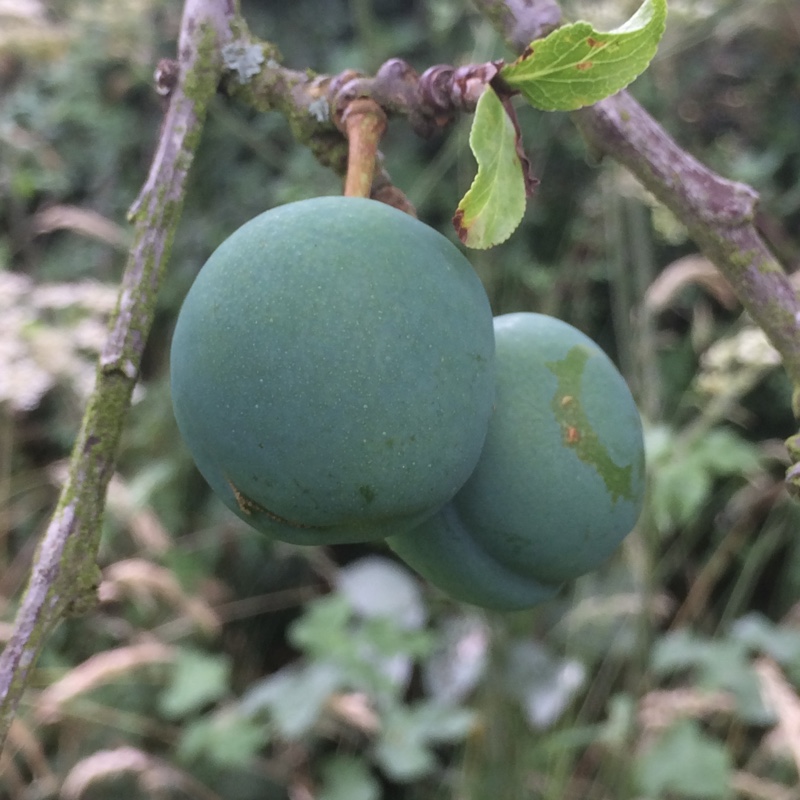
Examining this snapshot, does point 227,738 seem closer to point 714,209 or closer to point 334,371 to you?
point 334,371

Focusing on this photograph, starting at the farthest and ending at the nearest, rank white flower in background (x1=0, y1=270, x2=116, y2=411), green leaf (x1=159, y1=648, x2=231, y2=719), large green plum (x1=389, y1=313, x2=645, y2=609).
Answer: white flower in background (x1=0, y1=270, x2=116, y2=411), green leaf (x1=159, y1=648, x2=231, y2=719), large green plum (x1=389, y1=313, x2=645, y2=609)

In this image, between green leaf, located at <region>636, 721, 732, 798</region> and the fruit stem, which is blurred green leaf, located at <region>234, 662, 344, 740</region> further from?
the fruit stem

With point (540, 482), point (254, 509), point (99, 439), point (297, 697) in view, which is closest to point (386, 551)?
point (297, 697)

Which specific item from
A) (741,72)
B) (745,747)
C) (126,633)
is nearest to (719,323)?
(741,72)

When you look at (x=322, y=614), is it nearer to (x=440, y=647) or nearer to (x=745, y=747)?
(x=440, y=647)

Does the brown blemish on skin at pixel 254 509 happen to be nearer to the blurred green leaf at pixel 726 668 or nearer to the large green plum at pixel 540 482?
the large green plum at pixel 540 482

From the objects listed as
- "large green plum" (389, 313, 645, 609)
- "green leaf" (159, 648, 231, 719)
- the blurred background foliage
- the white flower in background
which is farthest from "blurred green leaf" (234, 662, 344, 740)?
"large green plum" (389, 313, 645, 609)
